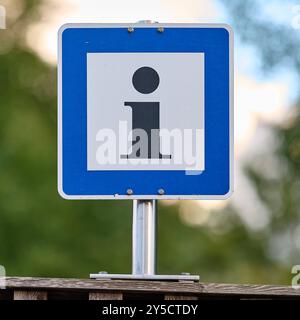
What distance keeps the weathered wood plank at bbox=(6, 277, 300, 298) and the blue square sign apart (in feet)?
2.11

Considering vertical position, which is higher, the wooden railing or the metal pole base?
the metal pole base

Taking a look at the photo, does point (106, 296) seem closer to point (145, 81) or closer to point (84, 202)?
point (145, 81)

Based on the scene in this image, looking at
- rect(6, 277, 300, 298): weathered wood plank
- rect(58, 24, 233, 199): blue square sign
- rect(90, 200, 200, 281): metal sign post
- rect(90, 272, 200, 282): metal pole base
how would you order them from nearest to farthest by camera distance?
rect(6, 277, 300, 298): weathered wood plank, rect(90, 272, 200, 282): metal pole base, rect(90, 200, 200, 281): metal sign post, rect(58, 24, 233, 199): blue square sign

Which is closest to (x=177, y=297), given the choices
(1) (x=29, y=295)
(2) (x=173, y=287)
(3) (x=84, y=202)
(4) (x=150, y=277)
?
(2) (x=173, y=287)

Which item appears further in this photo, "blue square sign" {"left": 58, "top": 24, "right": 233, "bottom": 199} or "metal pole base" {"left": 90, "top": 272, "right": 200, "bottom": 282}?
"blue square sign" {"left": 58, "top": 24, "right": 233, "bottom": 199}

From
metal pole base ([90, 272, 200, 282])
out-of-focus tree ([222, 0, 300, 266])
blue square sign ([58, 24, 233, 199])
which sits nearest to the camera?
metal pole base ([90, 272, 200, 282])

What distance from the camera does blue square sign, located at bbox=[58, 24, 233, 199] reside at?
17.9 ft

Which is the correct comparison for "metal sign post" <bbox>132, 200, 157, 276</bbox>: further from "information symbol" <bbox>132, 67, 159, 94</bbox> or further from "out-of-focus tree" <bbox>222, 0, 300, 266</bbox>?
"out-of-focus tree" <bbox>222, 0, 300, 266</bbox>

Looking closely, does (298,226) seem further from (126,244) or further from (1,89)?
(1,89)

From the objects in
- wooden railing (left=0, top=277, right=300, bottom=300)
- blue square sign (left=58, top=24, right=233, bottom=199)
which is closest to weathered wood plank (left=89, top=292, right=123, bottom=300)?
wooden railing (left=0, top=277, right=300, bottom=300)

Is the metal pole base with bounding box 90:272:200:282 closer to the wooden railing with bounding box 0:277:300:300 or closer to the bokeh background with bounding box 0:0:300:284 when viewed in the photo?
the wooden railing with bounding box 0:277:300:300

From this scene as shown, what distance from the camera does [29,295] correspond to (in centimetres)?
492

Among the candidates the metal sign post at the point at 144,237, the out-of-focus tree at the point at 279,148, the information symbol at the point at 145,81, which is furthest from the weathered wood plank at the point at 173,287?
the out-of-focus tree at the point at 279,148

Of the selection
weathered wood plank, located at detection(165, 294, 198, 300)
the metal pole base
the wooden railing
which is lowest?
weathered wood plank, located at detection(165, 294, 198, 300)
